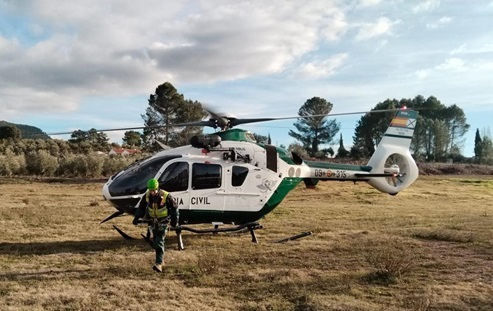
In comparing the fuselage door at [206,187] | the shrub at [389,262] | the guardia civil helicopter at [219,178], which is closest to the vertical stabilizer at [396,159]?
the guardia civil helicopter at [219,178]

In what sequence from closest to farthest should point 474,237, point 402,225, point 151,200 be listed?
1. point 151,200
2. point 474,237
3. point 402,225

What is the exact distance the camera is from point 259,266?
9039 millimetres

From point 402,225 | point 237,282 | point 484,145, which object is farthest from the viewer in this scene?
point 484,145

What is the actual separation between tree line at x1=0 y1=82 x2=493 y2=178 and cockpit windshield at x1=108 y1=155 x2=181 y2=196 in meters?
28.4

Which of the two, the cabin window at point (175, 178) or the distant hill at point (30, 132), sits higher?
the distant hill at point (30, 132)

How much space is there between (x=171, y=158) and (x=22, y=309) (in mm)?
5360

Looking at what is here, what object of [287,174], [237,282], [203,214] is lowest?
[237,282]

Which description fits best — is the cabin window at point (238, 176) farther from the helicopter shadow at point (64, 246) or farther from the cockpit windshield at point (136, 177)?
the helicopter shadow at point (64, 246)

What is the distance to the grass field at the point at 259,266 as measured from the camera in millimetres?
6746

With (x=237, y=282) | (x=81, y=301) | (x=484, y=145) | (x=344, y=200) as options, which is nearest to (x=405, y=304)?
(x=237, y=282)

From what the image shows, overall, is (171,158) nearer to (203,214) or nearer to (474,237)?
(203,214)

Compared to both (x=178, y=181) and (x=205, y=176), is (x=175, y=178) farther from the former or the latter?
(x=205, y=176)

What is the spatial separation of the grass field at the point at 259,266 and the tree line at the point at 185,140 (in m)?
24.1

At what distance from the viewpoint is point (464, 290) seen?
7.29m
